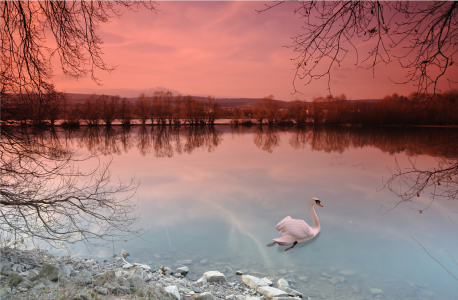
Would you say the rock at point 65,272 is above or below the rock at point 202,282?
above

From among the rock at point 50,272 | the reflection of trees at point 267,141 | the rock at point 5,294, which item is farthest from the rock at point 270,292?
the reflection of trees at point 267,141

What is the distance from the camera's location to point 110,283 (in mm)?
4145

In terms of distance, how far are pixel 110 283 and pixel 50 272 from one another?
108 centimetres

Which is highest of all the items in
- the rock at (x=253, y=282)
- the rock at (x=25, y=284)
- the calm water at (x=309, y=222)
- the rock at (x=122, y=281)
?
the rock at (x=25, y=284)

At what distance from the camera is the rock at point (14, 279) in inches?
160

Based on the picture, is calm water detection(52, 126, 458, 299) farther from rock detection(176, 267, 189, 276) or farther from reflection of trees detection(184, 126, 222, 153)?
reflection of trees detection(184, 126, 222, 153)

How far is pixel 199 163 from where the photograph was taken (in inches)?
822

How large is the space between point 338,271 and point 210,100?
6960 cm

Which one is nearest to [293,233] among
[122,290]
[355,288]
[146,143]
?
[355,288]

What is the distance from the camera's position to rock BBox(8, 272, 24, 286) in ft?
13.4

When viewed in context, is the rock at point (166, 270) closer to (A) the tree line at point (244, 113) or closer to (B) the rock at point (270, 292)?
(B) the rock at point (270, 292)

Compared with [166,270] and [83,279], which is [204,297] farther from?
[83,279]

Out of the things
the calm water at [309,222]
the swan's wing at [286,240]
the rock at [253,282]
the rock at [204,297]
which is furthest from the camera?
the swan's wing at [286,240]

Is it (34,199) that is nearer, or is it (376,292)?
(376,292)
